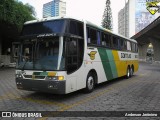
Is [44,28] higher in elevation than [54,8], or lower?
lower

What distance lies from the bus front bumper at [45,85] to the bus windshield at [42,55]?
1.55 feet

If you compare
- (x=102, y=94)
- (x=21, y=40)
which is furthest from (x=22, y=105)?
(x=102, y=94)

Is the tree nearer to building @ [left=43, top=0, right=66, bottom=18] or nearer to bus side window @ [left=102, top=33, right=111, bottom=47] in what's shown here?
building @ [left=43, top=0, right=66, bottom=18]

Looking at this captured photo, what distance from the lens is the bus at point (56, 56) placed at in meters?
9.09

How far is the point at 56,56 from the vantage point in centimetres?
912

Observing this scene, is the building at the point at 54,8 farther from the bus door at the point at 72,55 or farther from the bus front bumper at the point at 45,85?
the bus front bumper at the point at 45,85

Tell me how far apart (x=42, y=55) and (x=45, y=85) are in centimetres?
111

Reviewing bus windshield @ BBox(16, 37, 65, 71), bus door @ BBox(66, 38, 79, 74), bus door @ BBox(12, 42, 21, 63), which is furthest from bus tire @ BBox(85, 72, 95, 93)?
bus door @ BBox(12, 42, 21, 63)

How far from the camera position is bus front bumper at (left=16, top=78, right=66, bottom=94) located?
353 inches

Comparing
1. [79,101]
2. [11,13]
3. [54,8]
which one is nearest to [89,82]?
[79,101]

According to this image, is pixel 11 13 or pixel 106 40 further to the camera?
pixel 11 13

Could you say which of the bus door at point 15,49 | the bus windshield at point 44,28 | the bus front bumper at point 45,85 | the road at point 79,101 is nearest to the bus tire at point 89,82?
the road at point 79,101

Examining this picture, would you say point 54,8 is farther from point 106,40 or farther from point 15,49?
point 15,49

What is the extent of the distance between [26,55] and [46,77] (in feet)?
4.29
